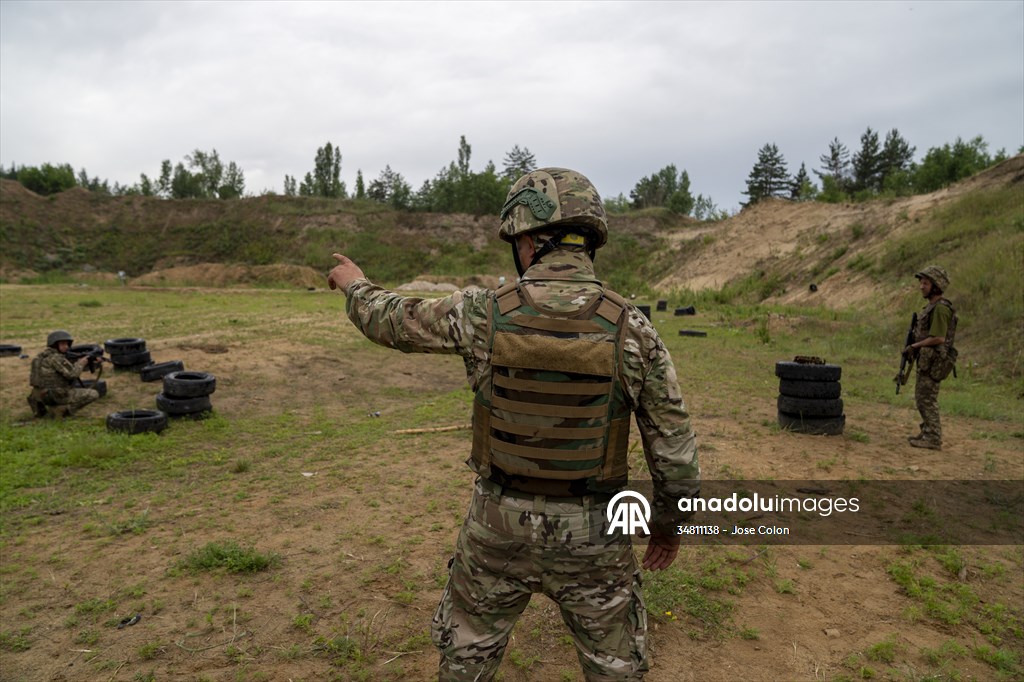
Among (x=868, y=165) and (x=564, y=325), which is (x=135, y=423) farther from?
(x=868, y=165)

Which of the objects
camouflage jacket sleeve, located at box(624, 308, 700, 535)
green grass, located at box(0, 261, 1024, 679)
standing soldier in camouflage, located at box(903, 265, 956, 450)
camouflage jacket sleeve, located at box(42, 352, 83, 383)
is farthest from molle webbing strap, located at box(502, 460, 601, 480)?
camouflage jacket sleeve, located at box(42, 352, 83, 383)

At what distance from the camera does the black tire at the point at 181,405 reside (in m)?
8.03

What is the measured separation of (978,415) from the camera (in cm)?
874

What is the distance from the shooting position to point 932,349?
7141 mm

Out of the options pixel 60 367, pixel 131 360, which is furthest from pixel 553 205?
pixel 131 360

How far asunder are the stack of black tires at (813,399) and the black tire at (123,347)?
34.7 feet

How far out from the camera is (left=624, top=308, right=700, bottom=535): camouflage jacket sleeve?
7.19 feet

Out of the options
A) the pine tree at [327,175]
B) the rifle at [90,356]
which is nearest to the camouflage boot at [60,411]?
the rifle at [90,356]

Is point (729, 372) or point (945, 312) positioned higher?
point (945, 312)

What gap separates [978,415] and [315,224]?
47844 millimetres

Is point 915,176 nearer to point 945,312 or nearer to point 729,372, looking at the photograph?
point 729,372

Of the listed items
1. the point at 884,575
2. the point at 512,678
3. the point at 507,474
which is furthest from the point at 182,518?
the point at 884,575

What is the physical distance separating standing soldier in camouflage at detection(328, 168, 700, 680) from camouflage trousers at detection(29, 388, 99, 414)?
813 cm

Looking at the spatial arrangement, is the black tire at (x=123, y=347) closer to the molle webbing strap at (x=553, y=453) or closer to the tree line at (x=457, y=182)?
the molle webbing strap at (x=553, y=453)
